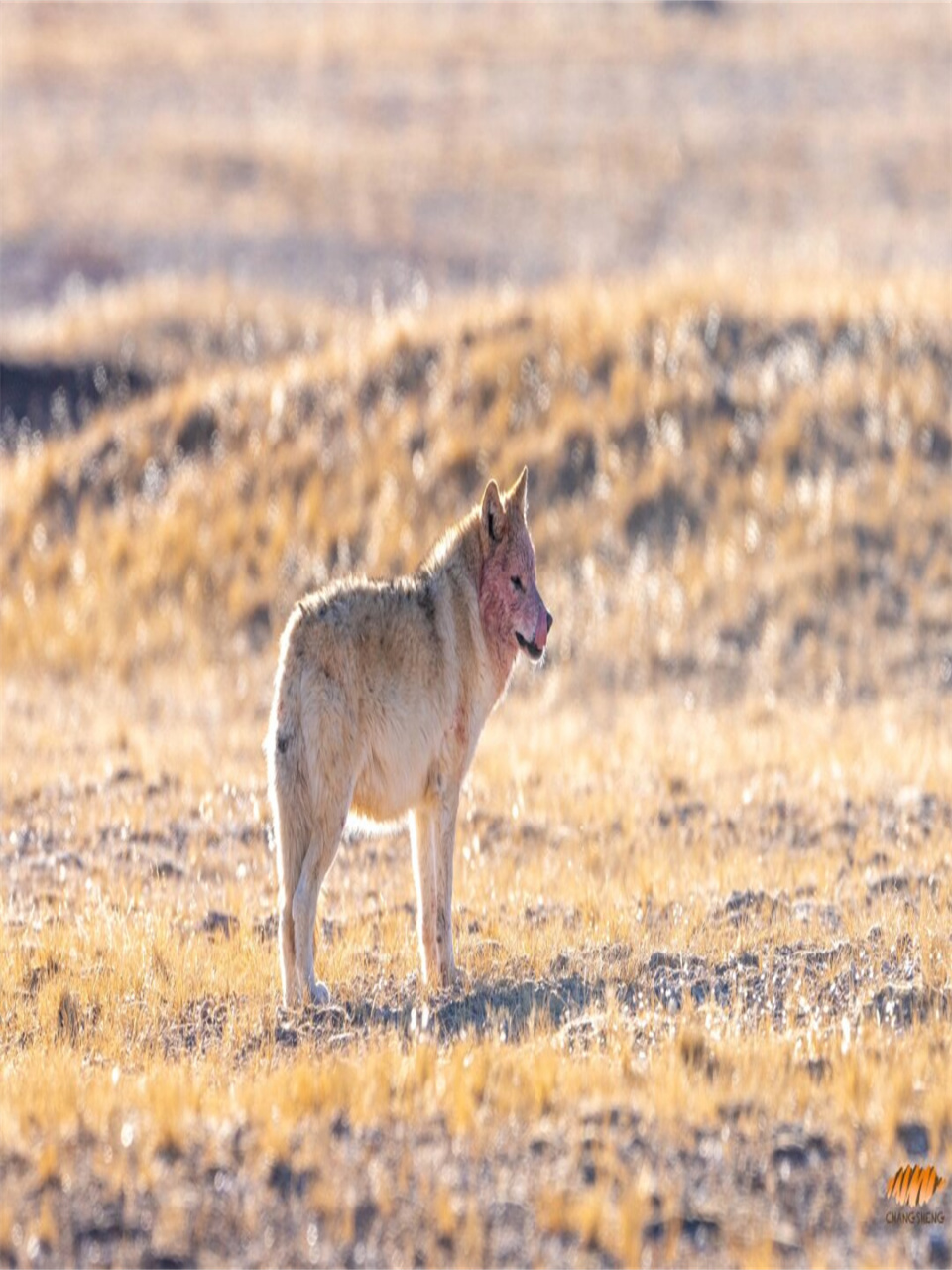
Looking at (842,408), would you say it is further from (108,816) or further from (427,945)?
(427,945)

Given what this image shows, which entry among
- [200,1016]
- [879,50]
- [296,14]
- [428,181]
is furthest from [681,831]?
[296,14]

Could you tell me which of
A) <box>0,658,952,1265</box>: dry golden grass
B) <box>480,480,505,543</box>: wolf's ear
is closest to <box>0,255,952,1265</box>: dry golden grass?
<box>0,658,952,1265</box>: dry golden grass

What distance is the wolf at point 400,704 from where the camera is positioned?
7.61 metres

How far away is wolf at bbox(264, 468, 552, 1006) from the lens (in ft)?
25.0

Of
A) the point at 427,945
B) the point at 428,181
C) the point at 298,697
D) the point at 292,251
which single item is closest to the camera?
the point at 298,697

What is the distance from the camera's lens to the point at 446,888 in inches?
319

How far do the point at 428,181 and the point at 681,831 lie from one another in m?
29.0

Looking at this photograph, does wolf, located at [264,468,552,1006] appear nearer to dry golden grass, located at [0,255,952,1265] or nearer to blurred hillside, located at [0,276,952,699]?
dry golden grass, located at [0,255,952,1265]

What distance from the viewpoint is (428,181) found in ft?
125

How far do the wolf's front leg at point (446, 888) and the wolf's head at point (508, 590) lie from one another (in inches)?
30.0

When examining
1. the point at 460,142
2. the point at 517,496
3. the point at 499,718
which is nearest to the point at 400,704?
the point at 517,496

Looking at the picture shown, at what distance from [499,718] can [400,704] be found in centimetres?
688

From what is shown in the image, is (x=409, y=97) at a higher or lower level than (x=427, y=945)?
higher

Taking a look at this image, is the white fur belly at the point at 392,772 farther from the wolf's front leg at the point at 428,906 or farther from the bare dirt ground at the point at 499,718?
the bare dirt ground at the point at 499,718
